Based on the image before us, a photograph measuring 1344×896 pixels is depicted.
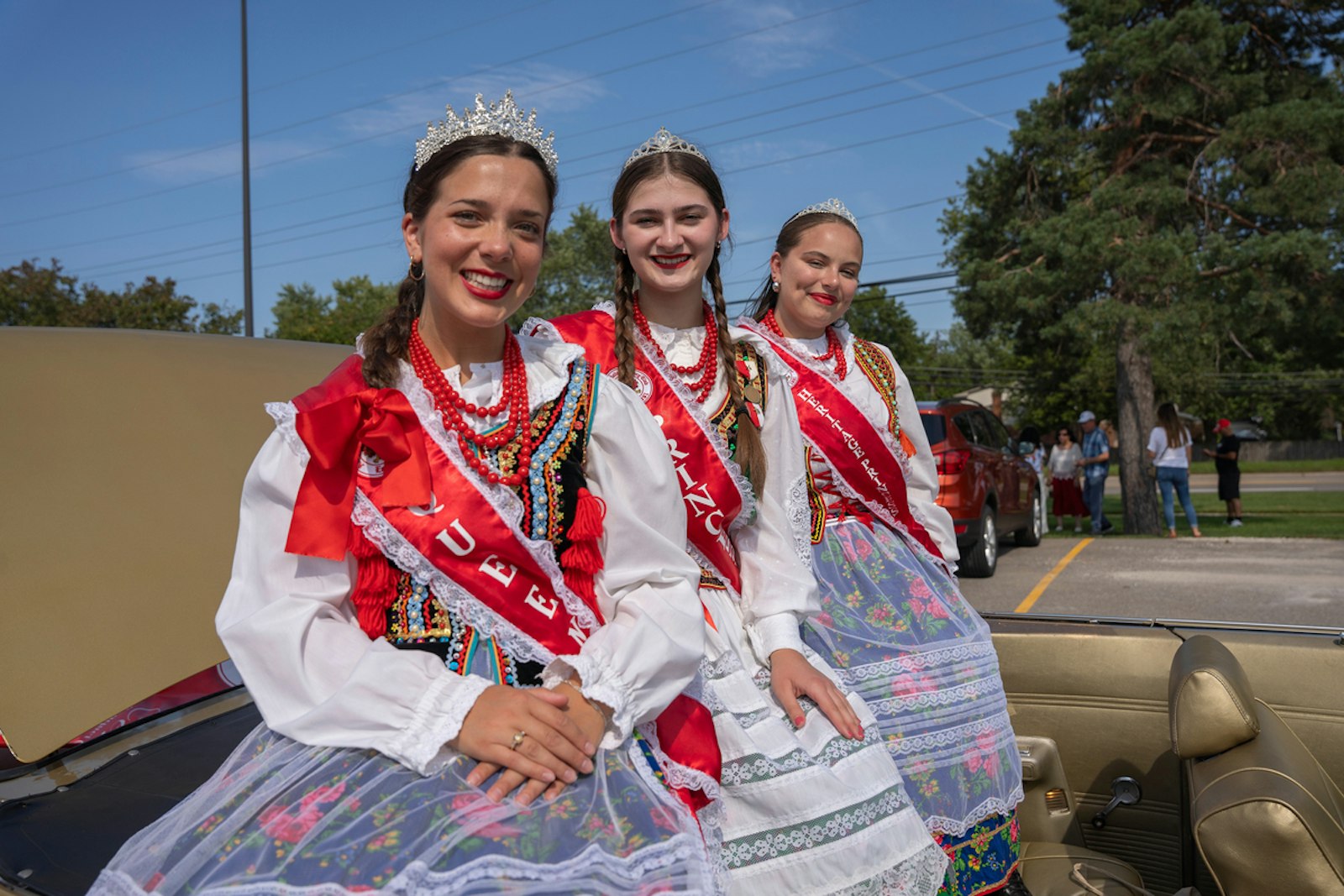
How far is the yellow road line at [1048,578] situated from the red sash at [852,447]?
532cm

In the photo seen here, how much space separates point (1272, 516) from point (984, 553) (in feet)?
31.2

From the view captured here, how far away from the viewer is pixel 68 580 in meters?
1.94

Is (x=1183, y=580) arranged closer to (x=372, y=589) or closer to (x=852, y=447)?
(x=852, y=447)

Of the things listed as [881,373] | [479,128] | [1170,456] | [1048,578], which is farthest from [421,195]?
[1170,456]

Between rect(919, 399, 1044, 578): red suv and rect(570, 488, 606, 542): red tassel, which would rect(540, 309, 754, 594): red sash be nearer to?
rect(570, 488, 606, 542): red tassel

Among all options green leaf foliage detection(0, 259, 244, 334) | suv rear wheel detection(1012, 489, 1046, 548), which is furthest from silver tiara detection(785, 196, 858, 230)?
green leaf foliage detection(0, 259, 244, 334)

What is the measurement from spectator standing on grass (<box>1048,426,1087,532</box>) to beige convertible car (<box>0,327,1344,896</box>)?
12.2 metres

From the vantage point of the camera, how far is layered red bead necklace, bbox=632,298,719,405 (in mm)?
2354

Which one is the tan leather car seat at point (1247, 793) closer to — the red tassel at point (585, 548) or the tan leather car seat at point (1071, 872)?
the tan leather car seat at point (1071, 872)

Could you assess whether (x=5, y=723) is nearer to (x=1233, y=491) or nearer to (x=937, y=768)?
(x=937, y=768)

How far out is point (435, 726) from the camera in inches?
57.7

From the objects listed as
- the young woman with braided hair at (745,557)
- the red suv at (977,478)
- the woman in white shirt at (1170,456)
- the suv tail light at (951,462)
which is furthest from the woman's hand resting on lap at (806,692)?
the woman in white shirt at (1170,456)

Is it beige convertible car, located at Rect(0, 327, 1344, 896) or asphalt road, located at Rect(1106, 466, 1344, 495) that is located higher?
beige convertible car, located at Rect(0, 327, 1344, 896)

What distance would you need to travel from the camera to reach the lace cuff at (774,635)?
2.08 m
